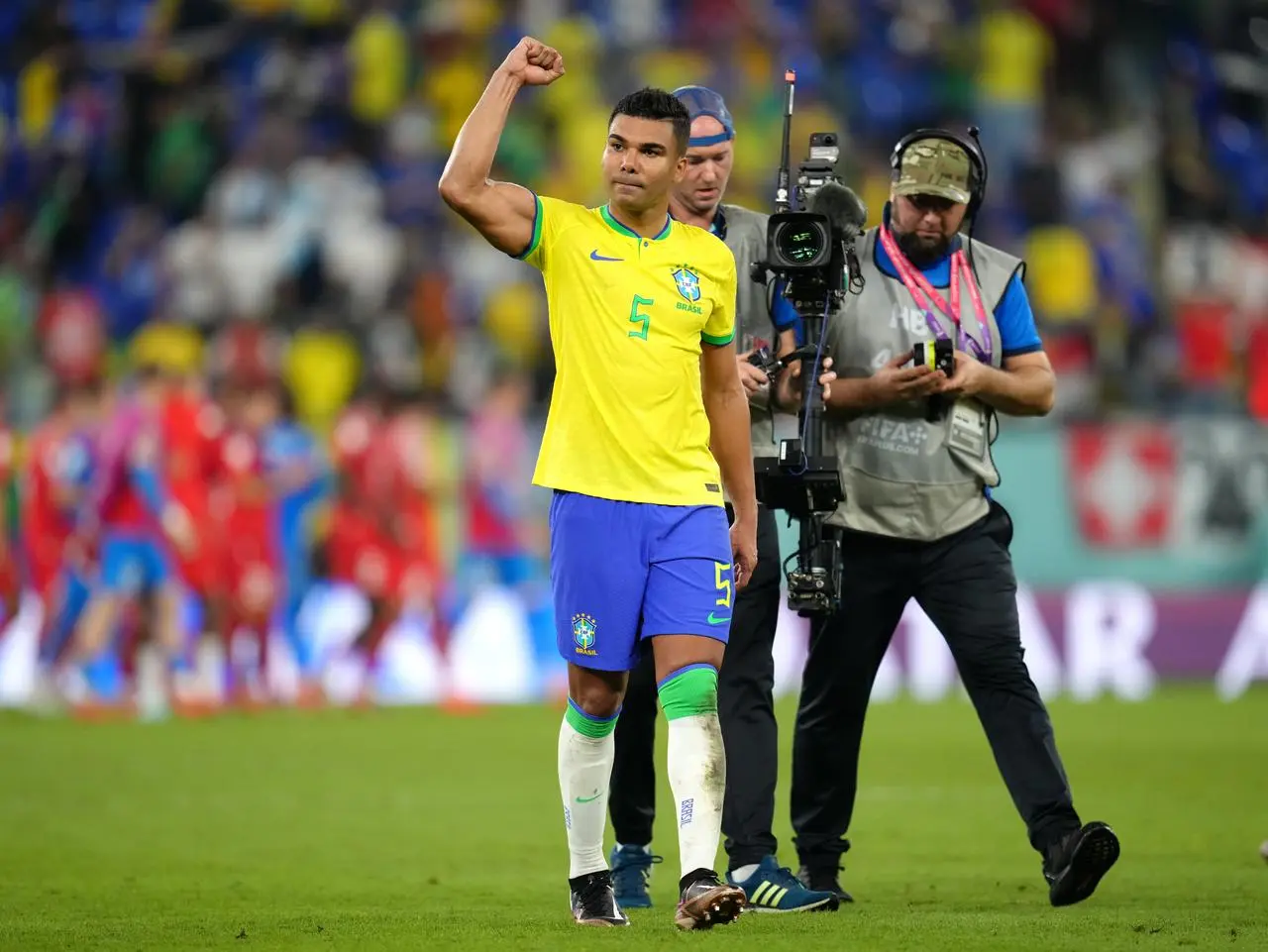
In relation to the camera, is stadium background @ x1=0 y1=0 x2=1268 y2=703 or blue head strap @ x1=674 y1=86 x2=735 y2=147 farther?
stadium background @ x1=0 y1=0 x2=1268 y2=703

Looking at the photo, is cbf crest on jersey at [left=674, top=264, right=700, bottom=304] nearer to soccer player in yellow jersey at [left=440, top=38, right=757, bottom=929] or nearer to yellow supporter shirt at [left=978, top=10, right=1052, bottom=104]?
soccer player in yellow jersey at [left=440, top=38, right=757, bottom=929]

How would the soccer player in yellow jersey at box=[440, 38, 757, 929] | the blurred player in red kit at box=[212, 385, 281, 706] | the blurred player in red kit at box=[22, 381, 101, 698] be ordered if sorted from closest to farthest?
the soccer player in yellow jersey at box=[440, 38, 757, 929] → the blurred player in red kit at box=[22, 381, 101, 698] → the blurred player in red kit at box=[212, 385, 281, 706]

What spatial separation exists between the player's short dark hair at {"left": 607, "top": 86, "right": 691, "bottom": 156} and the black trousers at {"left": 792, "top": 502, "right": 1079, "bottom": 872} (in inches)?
76.7

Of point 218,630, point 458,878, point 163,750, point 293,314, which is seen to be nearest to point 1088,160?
point 293,314

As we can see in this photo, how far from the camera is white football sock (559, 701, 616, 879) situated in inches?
276

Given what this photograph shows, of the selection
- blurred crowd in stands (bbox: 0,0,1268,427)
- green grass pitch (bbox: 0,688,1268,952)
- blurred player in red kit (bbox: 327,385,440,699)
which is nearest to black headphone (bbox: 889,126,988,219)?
green grass pitch (bbox: 0,688,1268,952)

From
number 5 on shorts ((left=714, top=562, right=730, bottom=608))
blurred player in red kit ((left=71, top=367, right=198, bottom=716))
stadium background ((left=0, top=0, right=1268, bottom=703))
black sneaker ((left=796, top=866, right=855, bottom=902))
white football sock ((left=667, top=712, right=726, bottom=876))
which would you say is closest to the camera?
white football sock ((left=667, top=712, right=726, bottom=876))

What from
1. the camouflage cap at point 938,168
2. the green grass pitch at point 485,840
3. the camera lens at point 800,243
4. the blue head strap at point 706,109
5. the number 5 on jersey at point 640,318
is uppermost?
the blue head strap at point 706,109

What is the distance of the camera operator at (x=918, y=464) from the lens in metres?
8.02

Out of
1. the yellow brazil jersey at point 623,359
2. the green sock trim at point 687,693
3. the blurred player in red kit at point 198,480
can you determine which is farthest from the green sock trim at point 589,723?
the blurred player in red kit at point 198,480

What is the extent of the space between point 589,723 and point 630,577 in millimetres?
536

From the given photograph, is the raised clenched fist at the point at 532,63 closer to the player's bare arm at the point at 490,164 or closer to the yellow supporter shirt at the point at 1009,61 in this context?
the player's bare arm at the point at 490,164

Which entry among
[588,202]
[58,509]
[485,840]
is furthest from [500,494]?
[485,840]

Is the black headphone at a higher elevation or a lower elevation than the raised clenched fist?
lower
